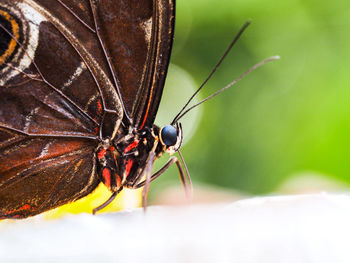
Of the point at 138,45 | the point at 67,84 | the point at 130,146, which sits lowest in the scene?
the point at 130,146

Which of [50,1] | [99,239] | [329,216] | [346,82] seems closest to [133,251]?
[99,239]

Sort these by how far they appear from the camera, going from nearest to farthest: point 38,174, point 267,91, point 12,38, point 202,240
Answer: point 202,240 → point 12,38 → point 38,174 → point 267,91

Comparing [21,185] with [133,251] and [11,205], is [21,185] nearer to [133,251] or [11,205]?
[11,205]

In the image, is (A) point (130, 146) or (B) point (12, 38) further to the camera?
(A) point (130, 146)

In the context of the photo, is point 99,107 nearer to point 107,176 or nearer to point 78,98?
point 78,98

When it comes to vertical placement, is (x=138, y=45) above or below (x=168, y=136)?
above

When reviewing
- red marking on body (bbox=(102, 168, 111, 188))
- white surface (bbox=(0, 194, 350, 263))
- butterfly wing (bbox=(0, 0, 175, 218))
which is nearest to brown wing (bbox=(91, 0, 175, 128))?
butterfly wing (bbox=(0, 0, 175, 218))

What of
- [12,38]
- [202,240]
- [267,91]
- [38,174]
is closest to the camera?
[202,240]

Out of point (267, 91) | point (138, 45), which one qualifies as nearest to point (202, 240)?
point (138, 45)
